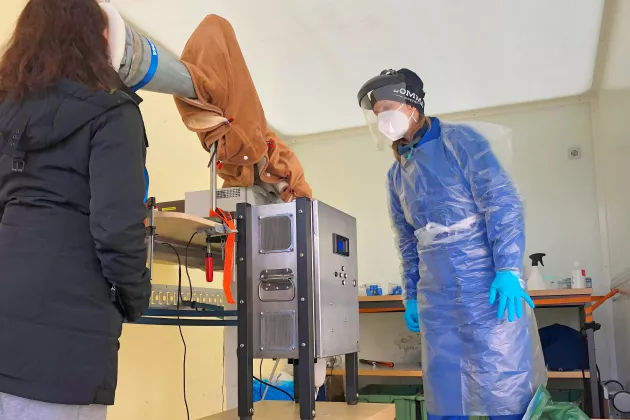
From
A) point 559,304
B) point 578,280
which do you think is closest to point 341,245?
point 559,304

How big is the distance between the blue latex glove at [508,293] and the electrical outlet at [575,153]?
2.41 meters

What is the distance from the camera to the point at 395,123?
1.86 m

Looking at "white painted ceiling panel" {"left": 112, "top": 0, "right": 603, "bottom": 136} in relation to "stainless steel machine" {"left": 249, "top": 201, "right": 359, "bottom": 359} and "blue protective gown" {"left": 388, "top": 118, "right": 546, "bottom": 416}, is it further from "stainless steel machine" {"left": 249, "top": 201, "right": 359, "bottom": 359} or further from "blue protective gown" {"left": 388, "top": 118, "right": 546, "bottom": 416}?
"stainless steel machine" {"left": 249, "top": 201, "right": 359, "bottom": 359}

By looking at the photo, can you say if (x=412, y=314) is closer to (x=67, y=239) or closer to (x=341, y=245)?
(x=341, y=245)

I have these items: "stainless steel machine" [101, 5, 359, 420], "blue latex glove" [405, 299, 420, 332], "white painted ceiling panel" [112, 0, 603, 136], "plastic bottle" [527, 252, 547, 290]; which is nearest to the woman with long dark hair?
"stainless steel machine" [101, 5, 359, 420]

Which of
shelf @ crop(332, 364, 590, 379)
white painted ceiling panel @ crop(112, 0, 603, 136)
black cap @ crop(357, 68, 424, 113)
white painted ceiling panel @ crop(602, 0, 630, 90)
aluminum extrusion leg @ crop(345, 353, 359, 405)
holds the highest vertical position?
white painted ceiling panel @ crop(112, 0, 603, 136)

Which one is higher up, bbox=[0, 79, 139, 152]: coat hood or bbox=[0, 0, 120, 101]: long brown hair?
→ bbox=[0, 0, 120, 101]: long brown hair

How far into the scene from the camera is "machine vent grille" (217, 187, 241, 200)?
1.78 metres

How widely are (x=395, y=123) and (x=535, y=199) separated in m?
2.27

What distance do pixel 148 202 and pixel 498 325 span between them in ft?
3.53

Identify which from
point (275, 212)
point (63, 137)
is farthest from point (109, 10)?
point (275, 212)

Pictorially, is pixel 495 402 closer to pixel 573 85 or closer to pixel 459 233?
pixel 459 233

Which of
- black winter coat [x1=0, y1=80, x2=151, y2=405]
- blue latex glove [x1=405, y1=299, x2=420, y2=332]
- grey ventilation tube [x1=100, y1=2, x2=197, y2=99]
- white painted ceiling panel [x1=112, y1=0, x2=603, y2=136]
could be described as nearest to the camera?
black winter coat [x1=0, y1=80, x2=151, y2=405]

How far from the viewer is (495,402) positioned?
63.9 inches
